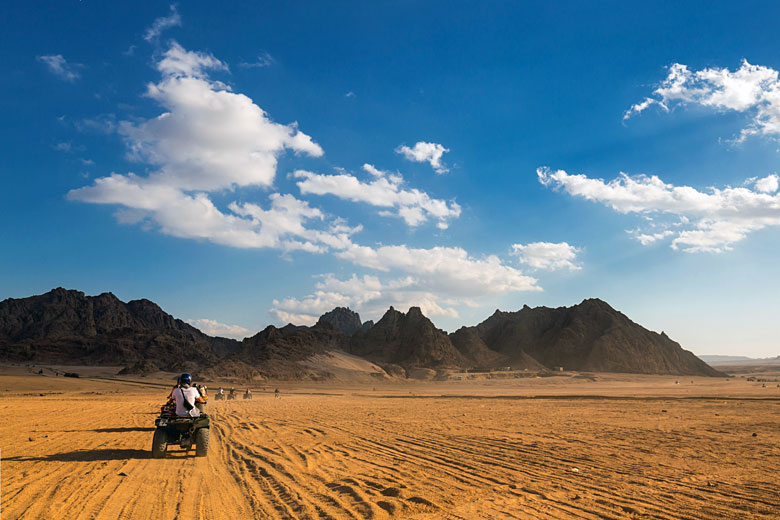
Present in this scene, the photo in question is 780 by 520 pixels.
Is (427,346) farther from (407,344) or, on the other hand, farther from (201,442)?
(201,442)

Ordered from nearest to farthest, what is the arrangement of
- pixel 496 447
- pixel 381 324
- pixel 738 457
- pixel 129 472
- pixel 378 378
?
pixel 129 472, pixel 738 457, pixel 496 447, pixel 378 378, pixel 381 324

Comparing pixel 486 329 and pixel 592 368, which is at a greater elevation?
pixel 486 329

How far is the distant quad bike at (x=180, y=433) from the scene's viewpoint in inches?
462

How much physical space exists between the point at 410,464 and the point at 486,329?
179 meters

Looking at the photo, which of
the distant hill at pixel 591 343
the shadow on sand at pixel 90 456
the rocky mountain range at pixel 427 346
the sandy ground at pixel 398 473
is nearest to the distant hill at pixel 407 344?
the rocky mountain range at pixel 427 346

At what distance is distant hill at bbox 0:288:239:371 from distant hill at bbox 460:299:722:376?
98.5 meters

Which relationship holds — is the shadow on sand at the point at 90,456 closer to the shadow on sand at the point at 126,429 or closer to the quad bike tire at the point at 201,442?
the quad bike tire at the point at 201,442

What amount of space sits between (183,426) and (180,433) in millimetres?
322

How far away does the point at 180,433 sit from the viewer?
12.1m

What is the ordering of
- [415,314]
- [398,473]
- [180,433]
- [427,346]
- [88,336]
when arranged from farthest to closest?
[88,336]
[415,314]
[427,346]
[180,433]
[398,473]

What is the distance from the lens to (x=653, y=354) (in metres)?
140

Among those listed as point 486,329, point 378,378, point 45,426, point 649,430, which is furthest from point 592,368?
point 45,426

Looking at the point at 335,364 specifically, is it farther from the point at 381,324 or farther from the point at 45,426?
the point at 45,426

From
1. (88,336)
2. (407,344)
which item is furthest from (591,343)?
(88,336)
